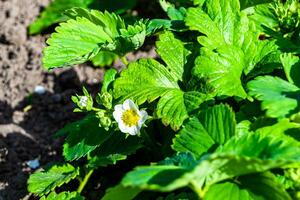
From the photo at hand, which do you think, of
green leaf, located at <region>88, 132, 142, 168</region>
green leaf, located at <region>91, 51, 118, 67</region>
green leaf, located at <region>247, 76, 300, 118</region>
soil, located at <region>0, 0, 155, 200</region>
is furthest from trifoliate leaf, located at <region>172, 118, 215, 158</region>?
green leaf, located at <region>91, 51, 118, 67</region>

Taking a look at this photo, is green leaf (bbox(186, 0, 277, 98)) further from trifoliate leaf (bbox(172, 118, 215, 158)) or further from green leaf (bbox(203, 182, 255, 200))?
green leaf (bbox(203, 182, 255, 200))

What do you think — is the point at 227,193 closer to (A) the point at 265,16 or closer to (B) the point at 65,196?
(B) the point at 65,196

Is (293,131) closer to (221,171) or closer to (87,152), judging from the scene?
(221,171)

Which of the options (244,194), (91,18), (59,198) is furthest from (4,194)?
(244,194)

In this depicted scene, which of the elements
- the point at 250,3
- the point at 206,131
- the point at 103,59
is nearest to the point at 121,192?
the point at 206,131

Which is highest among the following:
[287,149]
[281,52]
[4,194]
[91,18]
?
[91,18]

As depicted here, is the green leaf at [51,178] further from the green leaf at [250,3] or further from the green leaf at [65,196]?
the green leaf at [250,3]
